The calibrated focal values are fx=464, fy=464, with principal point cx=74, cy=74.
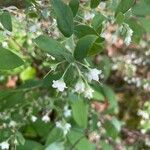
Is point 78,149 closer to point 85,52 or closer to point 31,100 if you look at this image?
point 31,100

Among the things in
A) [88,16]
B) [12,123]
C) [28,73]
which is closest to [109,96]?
[28,73]

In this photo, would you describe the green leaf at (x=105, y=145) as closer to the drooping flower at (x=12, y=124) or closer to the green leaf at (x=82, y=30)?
the drooping flower at (x=12, y=124)

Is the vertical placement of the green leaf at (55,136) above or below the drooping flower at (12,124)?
below

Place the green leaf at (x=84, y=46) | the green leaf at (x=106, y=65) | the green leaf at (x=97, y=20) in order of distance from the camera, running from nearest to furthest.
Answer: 1. the green leaf at (x=84, y=46)
2. the green leaf at (x=97, y=20)
3. the green leaf at (x=106, y=65)

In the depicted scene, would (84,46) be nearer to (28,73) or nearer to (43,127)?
(43,127)

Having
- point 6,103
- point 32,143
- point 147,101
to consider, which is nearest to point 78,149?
point 32,143

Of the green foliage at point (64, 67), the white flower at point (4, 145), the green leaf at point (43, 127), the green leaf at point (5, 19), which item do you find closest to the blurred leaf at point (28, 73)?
the green foliage at point (64, 67)

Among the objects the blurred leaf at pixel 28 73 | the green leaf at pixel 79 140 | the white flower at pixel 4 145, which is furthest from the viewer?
the blurred leaf at pixel 28 73

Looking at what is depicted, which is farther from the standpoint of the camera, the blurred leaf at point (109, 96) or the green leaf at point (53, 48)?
the blurred leaf at point (109, 96)
